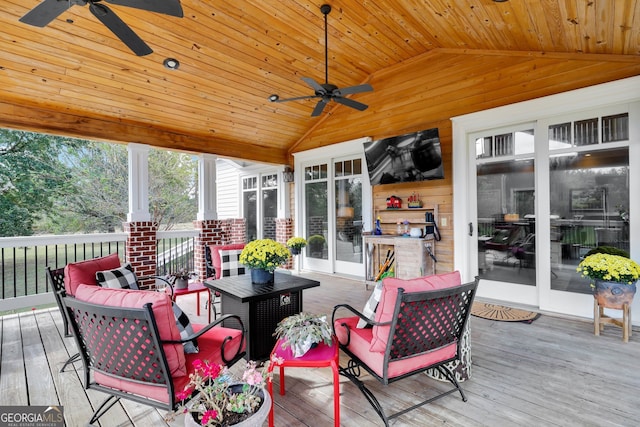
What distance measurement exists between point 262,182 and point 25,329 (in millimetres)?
5435

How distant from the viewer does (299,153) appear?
710cm

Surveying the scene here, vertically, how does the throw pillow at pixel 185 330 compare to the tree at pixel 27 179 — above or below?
below

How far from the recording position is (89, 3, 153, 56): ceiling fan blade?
6.72ft

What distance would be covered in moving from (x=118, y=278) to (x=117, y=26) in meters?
2.07

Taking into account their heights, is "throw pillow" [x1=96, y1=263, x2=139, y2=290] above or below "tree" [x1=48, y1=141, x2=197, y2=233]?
below

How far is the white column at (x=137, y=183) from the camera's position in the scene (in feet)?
16.5

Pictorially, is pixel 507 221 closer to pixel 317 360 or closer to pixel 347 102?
pixel 347 102

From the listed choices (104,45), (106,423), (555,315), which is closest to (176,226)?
(104,45)

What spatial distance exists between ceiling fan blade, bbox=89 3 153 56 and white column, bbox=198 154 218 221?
3.65 meters

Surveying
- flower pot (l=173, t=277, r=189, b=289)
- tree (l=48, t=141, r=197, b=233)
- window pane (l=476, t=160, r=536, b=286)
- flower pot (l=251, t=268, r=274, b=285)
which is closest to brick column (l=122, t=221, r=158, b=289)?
flower pot (l=173, t=277, r=189, b=289)

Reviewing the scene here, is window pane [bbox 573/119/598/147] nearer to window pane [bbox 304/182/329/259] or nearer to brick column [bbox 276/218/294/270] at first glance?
window pane [bbox 304/182/329/259]

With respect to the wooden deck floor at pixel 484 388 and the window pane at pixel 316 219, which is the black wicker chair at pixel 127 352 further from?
the window pane at pixel 316 219

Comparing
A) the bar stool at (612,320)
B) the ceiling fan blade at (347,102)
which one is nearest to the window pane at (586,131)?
the bar stool at (612,320)

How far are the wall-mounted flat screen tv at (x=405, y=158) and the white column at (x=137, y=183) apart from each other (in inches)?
148
